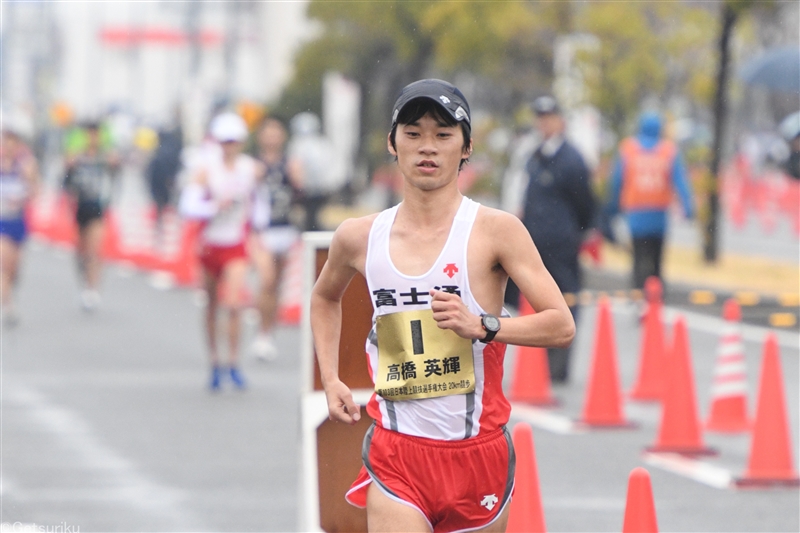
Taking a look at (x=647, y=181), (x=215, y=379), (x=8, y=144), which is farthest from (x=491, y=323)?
(x=8, y=144)

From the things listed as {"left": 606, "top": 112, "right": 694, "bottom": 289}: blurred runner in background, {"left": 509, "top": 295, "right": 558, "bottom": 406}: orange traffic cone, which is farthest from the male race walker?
{"left": 606, "top": 112, "right": 694, "bottom": 289}: blurred runner in background

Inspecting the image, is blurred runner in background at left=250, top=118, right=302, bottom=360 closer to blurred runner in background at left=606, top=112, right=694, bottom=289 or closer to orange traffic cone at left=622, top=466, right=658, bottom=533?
blurred runner in background at left=606, top=112, right=694, bottom=289

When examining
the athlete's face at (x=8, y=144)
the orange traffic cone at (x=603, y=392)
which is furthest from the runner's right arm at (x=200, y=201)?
the athlete's face at (x=8, y=144)

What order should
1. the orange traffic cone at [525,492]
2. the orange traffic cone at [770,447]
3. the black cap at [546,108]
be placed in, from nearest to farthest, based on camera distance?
the orange traffic cone at [525,492] → the orange traffic cone at [770,447] → the black cap at [546,108]

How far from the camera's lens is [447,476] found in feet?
14.3

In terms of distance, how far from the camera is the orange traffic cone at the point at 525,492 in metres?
5.82

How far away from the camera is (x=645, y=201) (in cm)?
1611

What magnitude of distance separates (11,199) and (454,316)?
12243 mm

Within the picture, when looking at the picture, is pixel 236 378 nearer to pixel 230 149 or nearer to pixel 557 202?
pixel 230 149

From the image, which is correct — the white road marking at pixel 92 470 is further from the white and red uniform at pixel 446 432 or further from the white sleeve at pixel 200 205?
the white and red uniform at pixel 446 432

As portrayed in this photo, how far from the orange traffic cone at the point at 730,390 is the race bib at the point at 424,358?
640 cm

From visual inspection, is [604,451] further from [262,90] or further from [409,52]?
[262,90]

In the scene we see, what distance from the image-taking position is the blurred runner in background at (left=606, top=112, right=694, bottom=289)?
627 inches

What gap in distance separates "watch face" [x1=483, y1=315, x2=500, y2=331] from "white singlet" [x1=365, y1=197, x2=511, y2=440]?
13 cm
